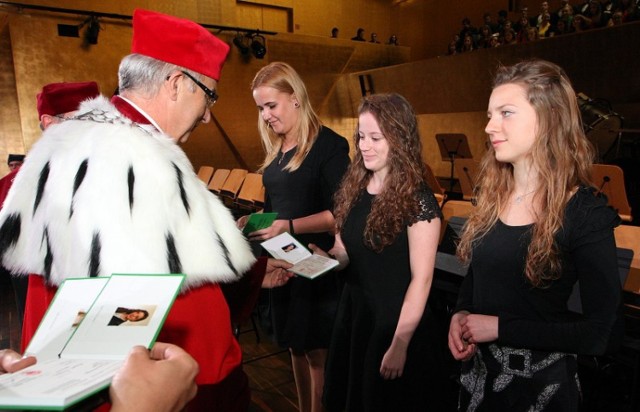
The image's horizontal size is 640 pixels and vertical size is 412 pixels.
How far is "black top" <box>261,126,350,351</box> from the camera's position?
2045 mm

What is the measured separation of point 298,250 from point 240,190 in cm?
526

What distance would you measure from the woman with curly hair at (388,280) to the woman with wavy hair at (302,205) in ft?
0.98

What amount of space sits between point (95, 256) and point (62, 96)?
2280 millimetres

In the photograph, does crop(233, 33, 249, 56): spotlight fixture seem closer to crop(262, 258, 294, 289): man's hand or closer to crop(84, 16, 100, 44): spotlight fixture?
crop(84, 16, 100, 44): spotlight fixture

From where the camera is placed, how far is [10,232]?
108 centimetres

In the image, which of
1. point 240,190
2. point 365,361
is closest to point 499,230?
point 365,361

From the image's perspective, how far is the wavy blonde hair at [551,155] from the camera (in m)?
1.17

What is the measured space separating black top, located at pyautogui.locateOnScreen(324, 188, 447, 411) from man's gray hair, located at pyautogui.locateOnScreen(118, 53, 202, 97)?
89cm

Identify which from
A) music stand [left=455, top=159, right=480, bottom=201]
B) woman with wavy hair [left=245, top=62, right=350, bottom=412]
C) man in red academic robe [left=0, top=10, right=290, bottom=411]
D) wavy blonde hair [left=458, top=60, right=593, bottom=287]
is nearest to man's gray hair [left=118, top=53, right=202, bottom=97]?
man in red academic robe [left=0, top=10, right=290, bottom=411]

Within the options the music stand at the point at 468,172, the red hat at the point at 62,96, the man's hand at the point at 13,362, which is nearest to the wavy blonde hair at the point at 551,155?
the man's hand at the point at 13,362

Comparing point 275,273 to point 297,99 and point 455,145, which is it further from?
point 455,145

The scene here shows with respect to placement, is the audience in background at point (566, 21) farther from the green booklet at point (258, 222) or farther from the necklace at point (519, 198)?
Result: the green booklet at point (258, 222)

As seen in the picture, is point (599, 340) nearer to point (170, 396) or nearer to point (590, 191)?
point (590, 191)

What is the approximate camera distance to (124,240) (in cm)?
94
